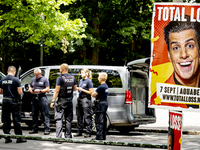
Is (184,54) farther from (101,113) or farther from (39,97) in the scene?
(39,97)

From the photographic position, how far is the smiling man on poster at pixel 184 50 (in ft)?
13.6

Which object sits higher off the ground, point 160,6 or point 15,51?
point 15,51

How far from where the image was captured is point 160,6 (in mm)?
4156

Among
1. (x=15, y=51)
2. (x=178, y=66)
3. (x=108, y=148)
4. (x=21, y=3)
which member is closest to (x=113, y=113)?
(x=108, y=148)

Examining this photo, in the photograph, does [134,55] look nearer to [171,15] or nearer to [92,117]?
[92,117]

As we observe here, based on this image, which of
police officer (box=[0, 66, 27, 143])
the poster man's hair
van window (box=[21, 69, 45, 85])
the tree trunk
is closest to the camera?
the poster man's hair

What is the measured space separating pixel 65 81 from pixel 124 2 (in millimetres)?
17147

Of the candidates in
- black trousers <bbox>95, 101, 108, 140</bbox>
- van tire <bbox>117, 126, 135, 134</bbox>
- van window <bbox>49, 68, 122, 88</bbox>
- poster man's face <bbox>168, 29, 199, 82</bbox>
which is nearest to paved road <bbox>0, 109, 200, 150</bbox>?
van tire <bbox>117, 126, 135, 134</bbox>

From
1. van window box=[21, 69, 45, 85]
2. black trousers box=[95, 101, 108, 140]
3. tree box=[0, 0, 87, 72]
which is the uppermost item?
tree box=[0, 0, 87, 72]

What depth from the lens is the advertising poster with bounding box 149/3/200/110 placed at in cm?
413

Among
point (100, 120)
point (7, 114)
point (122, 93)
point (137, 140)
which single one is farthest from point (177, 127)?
point (122, 93)

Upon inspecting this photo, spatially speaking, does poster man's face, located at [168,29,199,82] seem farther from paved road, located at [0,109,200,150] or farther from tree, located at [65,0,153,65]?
tree, located at [65,0,153,65]

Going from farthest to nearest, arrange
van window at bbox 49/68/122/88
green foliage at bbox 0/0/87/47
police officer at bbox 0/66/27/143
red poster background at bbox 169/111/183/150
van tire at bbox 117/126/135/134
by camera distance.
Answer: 1. green foliage at bbox 0/0/87/47
2. van tire at bbox 117/126/135/134
3. van window at bbox 49/68/122/88
4. police officer at bbox 0/66/27/143
5. red poster background at bbox 169/111/183/150

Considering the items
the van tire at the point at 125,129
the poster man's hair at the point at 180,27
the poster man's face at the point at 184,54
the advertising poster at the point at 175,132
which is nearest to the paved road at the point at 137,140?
the van tire at the point at 125,129
